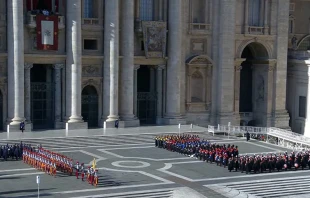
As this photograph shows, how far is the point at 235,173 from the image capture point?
133 ft

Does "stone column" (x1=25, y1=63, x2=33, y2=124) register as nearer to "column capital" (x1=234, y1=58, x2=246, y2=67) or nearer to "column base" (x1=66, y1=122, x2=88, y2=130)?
"column base" (x1=66, y1=122, x2=88, y2=130)

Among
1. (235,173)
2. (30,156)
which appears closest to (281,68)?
(235,173)

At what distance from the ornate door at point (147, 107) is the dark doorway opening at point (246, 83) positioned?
35.7ft

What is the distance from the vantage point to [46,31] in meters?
53.9

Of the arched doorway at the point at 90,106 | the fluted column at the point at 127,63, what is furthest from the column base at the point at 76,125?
the fluted column at the point at 127,63

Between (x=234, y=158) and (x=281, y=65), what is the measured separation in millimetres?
25543

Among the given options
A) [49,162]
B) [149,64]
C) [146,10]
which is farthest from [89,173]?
[146,10]

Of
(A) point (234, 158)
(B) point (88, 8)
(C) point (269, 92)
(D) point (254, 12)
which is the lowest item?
(A) point (234, 158)

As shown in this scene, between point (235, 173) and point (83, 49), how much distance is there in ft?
73.5

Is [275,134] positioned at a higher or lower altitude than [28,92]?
lower

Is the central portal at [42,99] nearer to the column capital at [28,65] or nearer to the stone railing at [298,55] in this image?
the column capital at [28,65]

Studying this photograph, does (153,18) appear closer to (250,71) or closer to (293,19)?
(250,71)

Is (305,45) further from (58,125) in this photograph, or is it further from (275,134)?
(58,125)

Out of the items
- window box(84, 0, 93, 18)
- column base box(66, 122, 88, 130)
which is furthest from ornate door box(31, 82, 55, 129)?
window box(84, 0, 93, 18)
